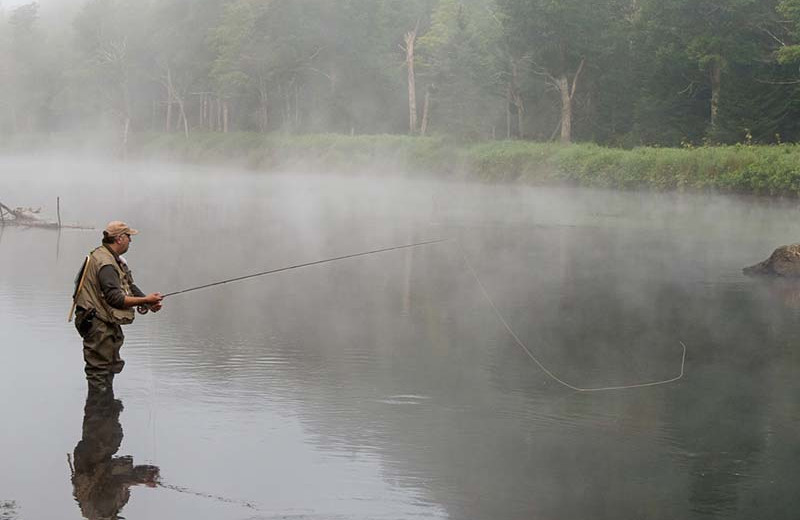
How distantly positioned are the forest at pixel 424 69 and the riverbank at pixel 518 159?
2.19m

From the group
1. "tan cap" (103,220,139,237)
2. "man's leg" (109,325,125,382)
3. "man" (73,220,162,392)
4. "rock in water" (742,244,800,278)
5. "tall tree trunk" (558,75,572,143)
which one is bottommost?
"rock in water" (742,244,800,278)

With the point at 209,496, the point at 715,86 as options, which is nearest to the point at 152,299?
the point at 209,496

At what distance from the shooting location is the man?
8969 millimetres

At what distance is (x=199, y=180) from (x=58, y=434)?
152 ft

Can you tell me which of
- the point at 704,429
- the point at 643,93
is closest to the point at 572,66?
the point at 643,93

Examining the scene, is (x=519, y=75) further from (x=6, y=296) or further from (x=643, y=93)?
(x=6, y=296)

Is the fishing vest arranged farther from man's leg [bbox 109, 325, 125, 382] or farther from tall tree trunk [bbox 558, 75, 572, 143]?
tall tree trunk [bbox 558, 75, 572, 143]

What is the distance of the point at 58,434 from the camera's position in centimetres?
884

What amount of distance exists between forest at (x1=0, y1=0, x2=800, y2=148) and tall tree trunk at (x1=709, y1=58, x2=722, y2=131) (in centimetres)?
9

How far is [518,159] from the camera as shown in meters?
48.3

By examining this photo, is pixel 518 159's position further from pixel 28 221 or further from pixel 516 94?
pixel 28 221

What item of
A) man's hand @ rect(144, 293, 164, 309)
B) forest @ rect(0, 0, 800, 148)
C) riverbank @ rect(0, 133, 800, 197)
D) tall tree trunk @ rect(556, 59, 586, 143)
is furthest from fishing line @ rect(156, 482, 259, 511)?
tall tree trunk @ rect(556, 59, 586, 143)

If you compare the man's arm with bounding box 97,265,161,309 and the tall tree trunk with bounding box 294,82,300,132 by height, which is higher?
the tall tree trunk with bounding box 294,82,300,132

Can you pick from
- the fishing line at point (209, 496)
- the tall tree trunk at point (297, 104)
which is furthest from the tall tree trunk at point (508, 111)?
the fishing line at point (209, 496)
